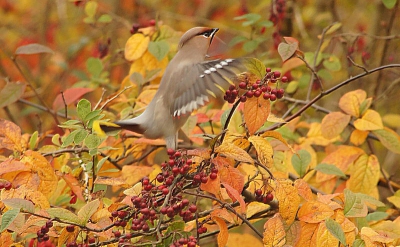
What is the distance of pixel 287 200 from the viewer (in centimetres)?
183

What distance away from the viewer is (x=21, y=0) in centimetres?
708

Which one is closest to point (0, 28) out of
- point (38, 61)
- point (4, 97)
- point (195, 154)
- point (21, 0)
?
point (38, 61)

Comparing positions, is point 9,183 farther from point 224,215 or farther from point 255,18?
point 255,18

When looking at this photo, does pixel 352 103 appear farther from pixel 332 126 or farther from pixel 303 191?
pixel 303 191

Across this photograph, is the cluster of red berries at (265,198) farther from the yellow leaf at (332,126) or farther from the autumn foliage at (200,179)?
the yellow leaf at (332,126)

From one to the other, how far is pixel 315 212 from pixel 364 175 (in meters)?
0.76

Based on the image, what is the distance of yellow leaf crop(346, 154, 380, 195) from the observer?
2.49m

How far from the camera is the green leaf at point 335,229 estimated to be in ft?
5.60

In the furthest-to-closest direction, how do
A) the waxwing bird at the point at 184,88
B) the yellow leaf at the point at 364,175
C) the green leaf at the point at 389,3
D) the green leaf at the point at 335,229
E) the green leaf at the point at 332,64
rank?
the green leaf at the point at 332,64, the green leaf at the point at 389,3, the yellow leaf at the point at 364,175, the waxwing bird at the point at 184,88, the green leaf at the point at 335,229

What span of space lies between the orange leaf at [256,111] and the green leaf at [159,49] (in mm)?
1151

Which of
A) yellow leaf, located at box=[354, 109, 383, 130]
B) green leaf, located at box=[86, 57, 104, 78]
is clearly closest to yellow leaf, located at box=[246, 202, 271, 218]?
yellow leaf, located at box=[354, 109, 383, 130]

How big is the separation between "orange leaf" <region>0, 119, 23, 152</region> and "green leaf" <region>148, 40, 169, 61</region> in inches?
35.1

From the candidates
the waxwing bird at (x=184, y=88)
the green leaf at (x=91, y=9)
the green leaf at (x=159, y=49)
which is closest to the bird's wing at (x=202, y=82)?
the waxwing bird at (x=184, y=88)

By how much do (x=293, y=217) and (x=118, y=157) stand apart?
3.79ft
